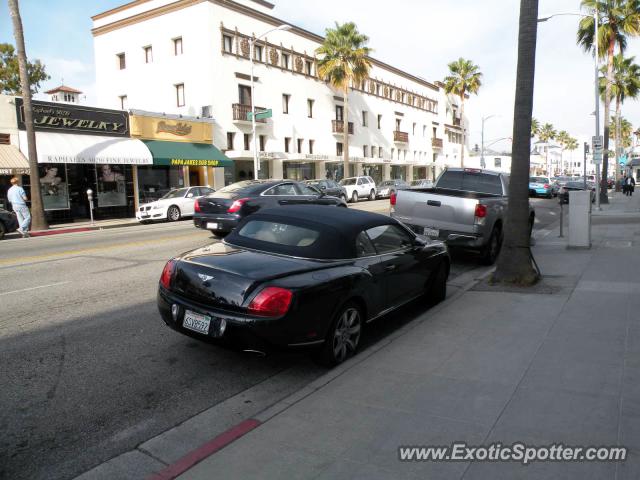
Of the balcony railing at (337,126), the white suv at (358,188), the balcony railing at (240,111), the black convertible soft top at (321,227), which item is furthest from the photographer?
the balcony railing at (337,126)

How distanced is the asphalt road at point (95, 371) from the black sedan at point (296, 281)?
510 mm

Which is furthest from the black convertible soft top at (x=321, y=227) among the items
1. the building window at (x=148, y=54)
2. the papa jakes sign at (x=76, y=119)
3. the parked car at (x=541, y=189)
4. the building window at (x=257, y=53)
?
the parked car at (x=541, y=189)

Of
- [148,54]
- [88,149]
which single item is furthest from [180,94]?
[88,149]

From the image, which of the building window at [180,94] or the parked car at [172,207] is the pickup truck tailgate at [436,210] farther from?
the building window at [180,94]

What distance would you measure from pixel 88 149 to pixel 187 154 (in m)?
5.85

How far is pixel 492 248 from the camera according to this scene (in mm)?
10602

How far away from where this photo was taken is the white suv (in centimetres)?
3484

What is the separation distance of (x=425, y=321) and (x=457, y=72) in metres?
59.4

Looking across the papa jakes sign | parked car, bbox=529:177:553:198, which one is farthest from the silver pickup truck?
parked car, bbox=529:177:553:198

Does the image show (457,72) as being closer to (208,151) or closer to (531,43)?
(208,151)

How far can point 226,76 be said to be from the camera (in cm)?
3136

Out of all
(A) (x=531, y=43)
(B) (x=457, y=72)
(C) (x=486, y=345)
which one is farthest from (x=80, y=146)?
(B) (x=457, y=72)

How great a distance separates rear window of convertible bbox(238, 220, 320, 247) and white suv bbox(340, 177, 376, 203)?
92.9ft

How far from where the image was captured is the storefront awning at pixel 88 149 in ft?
69.6
